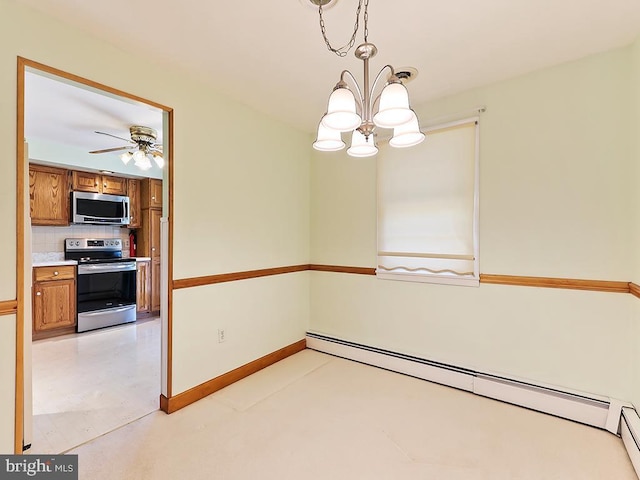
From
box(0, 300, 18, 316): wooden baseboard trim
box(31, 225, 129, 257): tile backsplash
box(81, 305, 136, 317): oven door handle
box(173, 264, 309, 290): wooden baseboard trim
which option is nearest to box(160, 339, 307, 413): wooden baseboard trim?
box(173, 264, 309, 290): wooden baseboard trim

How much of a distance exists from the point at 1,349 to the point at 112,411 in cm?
100

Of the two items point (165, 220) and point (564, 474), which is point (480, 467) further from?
point (165, 220)

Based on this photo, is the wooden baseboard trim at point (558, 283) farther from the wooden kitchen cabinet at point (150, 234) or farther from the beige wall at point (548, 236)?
the wooden kitchen cabinet at point (150, 234)

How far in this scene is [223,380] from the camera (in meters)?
2.70

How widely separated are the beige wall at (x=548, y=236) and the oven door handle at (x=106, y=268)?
4.07 metres

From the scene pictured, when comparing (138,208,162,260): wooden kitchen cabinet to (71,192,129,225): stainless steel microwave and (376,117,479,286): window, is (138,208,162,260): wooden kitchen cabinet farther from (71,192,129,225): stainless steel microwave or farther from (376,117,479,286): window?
(376,117,479,286): window

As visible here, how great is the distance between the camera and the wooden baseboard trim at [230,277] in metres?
2.43

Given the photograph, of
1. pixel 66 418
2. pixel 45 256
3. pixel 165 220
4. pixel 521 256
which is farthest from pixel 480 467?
pixel 45 256

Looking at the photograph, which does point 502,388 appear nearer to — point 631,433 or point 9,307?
point 631,433

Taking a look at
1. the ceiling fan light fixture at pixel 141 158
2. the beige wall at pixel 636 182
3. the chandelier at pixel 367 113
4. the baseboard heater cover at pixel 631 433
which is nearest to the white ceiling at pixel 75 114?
the ceiling fan light fixture at pixel 141 158

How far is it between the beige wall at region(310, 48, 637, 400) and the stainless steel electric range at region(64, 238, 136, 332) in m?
4.02

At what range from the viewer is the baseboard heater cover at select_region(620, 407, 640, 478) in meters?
1.71

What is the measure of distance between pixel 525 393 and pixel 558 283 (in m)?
0.84

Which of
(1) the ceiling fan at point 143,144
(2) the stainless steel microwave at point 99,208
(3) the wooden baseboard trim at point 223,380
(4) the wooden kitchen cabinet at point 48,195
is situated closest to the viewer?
(3) the wooden baseboard trim at point 223,380
